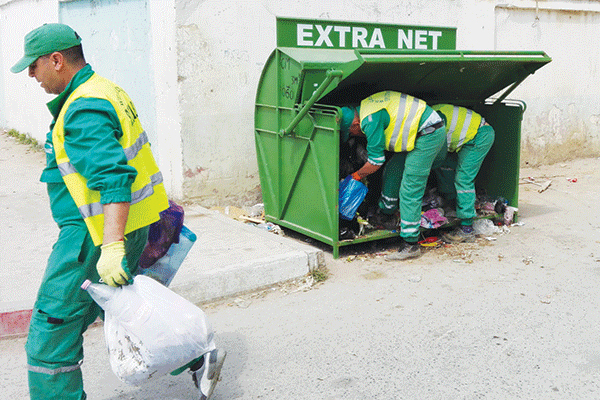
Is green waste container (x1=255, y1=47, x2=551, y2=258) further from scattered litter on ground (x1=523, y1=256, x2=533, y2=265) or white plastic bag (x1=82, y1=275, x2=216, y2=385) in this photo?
white plastic bag (x1=82, y1=275, x2=216, y2=385)

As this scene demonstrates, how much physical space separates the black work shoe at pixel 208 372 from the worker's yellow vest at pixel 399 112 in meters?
2.72

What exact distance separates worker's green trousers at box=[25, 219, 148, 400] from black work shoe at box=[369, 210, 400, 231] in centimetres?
342

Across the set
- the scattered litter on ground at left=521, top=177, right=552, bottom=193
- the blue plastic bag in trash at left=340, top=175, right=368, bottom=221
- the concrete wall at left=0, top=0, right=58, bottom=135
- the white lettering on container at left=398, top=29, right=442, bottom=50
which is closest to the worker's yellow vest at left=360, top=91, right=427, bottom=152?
the blue plastic bag in trash at left=340, top=175, right=368, bottom=221

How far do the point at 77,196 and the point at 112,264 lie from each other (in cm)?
31

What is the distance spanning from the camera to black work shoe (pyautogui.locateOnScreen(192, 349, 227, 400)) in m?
2.79

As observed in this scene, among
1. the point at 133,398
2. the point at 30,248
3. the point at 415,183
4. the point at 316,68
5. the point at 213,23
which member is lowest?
the point at 133,398

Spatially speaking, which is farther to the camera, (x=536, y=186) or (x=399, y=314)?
(x=536, y=186)

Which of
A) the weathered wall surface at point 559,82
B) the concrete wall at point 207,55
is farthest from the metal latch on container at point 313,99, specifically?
the weathered wall surface at point 559,82

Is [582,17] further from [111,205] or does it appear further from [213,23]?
[111,205]

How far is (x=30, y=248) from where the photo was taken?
512 centimetres

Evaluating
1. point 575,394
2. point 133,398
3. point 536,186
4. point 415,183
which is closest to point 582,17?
point 536,186

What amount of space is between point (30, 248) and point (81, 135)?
301cm

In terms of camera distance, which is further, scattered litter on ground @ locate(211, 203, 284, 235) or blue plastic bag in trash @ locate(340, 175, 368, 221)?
scattered litter on ground @ locate(211, 203, 284, 235)

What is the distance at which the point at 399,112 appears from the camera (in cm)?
506
